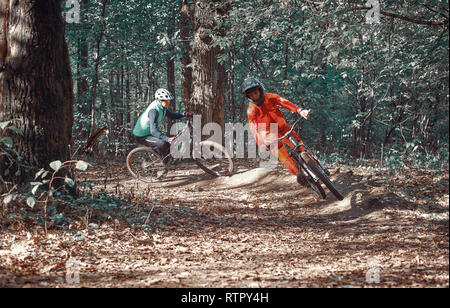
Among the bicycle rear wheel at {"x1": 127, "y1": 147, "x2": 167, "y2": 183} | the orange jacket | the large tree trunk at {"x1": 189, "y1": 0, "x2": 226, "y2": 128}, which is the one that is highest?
the large tree trunk at {"x1": 189, "y1": 0, "x2": 226, "y2": 128}

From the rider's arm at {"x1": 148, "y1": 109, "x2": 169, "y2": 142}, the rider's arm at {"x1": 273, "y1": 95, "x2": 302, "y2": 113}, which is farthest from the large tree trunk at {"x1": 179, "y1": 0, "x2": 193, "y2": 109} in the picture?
the rider's arm at {"x1": 273, "y1": 95, "x2": 302, "y2": 113}

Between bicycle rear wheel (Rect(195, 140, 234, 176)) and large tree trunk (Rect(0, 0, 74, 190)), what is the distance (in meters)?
4.81

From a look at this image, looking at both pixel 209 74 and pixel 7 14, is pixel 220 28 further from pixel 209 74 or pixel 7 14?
pixel 7 14

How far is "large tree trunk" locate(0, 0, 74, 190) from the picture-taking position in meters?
6.36

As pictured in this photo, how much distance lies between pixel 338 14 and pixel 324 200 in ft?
12.3

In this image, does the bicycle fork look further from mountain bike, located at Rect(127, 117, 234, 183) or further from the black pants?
the black pants

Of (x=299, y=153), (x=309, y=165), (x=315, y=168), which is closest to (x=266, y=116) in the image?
(x=299, y=153)

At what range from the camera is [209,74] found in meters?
12.8

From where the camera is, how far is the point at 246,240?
6289 mm

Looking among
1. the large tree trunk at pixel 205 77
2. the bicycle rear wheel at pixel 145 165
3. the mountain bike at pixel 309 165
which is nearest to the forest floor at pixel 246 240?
the mountain bike at pixel 309 165

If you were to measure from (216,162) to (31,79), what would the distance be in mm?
5718

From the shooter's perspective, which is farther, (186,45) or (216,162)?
(186,45)

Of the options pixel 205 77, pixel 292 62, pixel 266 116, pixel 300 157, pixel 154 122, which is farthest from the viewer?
pixel 292 62

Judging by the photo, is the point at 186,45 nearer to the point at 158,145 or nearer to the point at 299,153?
the point at 158,145
